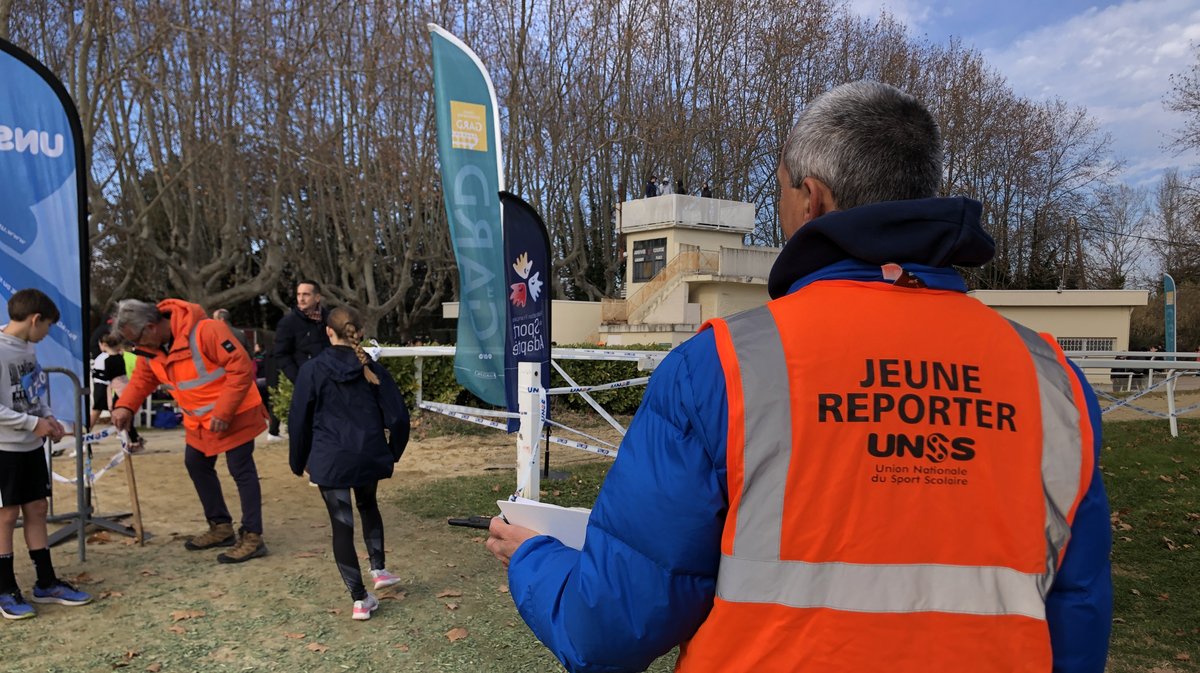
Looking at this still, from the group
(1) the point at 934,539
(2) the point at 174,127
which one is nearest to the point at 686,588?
(1) the point at 934,539

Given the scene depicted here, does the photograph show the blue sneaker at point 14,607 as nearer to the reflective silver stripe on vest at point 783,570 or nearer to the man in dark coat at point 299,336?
the man in dark coat at point 299,336

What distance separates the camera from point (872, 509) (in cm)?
118

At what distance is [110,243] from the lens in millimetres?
Answer: 27266

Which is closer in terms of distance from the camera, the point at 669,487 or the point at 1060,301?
the point at 669,487

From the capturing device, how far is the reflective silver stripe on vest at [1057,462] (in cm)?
124

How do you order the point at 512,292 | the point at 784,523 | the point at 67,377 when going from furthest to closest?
1. the point at 512,292
2. the point at 67,377
3. the point at 784,523

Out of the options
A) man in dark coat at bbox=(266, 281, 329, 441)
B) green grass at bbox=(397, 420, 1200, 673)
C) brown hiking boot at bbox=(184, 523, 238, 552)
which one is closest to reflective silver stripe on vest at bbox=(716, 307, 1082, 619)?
green grass at bbox=(397, 420, 1200, 673)

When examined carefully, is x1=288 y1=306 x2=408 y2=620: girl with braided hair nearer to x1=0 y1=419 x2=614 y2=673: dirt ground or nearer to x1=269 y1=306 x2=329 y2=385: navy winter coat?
x1=0 y1=419 x2=614 y2=673: dirt ground

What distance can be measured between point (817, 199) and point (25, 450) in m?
5.06

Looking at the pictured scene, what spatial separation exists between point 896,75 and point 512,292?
3008 centimetres

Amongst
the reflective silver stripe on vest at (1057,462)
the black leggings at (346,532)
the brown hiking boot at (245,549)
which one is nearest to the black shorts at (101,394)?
the brown hiking boot at (245,549)

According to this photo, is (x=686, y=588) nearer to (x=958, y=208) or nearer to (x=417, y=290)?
(x=958, y=208)

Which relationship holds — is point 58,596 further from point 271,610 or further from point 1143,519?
point 1143,519

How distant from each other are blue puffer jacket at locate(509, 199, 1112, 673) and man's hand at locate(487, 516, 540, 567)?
271 millimetres
